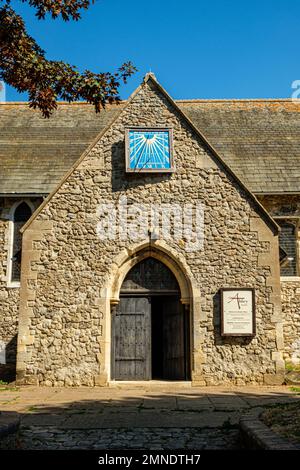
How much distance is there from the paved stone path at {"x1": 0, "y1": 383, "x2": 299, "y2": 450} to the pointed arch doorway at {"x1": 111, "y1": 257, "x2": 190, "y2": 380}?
2.76ft

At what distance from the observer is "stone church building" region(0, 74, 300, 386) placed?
11773 mm

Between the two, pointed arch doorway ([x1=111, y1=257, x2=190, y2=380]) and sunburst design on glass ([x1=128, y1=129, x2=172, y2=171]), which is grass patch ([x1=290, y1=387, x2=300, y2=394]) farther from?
sunburst design on glass ([x1=128, y1=129, x2=172, y2=171])

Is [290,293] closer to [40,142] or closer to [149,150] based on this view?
[149,150]

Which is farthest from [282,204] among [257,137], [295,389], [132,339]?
[132,339]

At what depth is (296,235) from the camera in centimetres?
1568

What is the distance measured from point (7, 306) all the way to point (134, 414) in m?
8.42

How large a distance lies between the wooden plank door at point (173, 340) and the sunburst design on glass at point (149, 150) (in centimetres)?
357

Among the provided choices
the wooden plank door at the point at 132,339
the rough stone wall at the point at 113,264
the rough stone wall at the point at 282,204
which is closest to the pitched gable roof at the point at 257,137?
the rough stone wall at the point at 282,204

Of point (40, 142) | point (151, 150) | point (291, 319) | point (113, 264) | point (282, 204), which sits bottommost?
point (291, 319)

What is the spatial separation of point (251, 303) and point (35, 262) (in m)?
5.39

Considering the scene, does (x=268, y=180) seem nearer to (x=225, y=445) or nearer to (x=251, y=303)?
(x=251, y=303)

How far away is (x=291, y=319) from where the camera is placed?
1490cm
